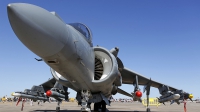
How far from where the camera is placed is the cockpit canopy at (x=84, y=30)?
22.9 feet

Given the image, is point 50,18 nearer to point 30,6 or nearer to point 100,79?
point 30,6

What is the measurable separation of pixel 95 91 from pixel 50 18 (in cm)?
429

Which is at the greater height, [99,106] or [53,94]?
[53,94]

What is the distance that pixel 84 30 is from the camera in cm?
739

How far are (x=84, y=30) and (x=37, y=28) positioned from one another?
10.4 feet

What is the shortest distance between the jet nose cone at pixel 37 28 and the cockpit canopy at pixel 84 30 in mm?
1893

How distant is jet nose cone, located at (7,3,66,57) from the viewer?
4121mm

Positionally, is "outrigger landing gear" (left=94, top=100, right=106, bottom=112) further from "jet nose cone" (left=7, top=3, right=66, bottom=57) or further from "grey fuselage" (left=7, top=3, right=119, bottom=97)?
"jet nose cone" (left=7, top=3, right=66, bottom=57)

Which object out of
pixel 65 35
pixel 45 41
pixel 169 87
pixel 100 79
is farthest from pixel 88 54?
pixel 169 87

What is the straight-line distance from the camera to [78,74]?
6.52 metres

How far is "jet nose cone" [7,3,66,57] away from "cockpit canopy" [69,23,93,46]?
1.89 meters


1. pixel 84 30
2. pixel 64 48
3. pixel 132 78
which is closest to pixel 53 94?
pixel 84 30

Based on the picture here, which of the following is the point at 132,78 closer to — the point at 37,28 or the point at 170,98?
the point at 170,98

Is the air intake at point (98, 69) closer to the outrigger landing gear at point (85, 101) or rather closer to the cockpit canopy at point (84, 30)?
the outrigger landing gear at point (85, 101)
